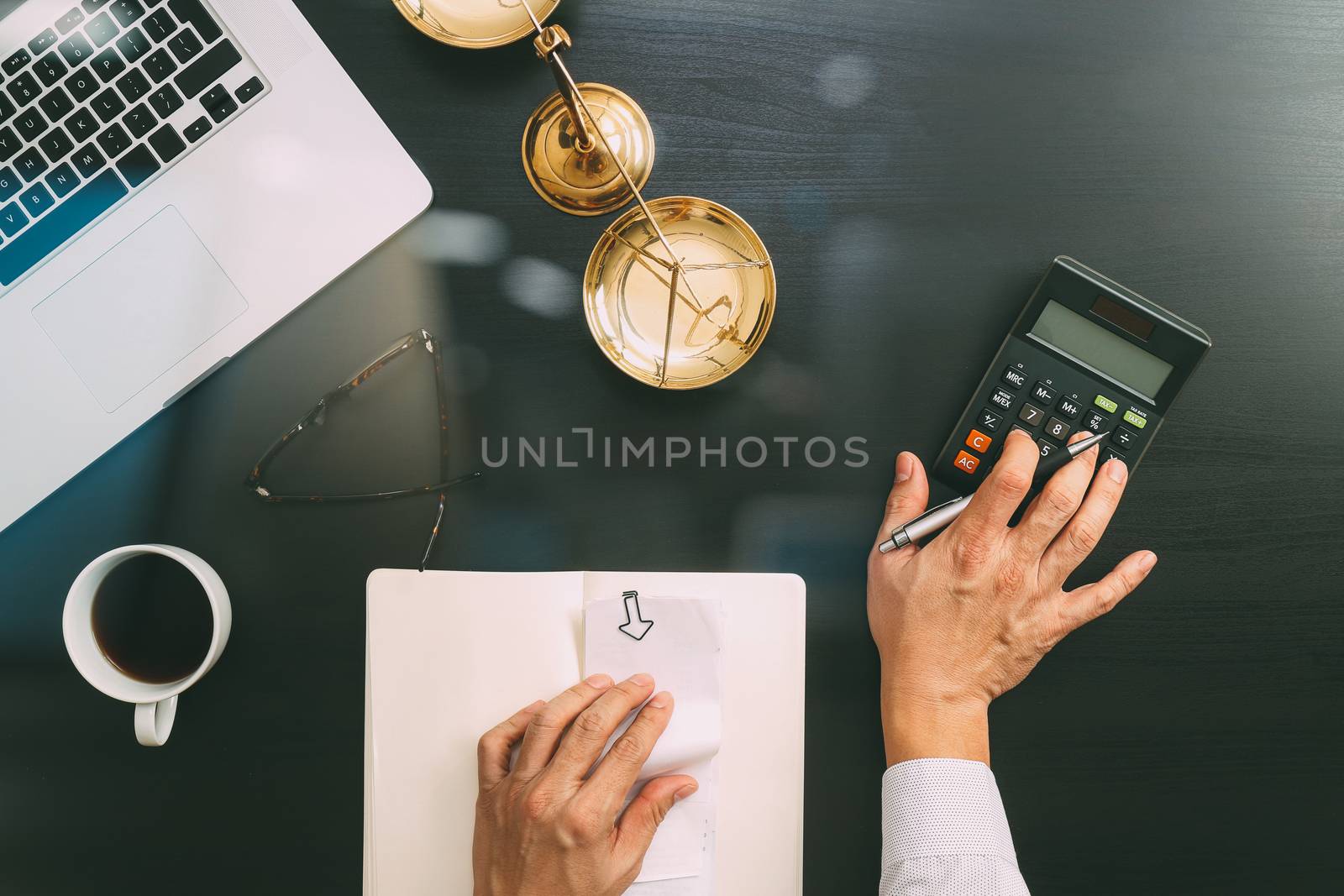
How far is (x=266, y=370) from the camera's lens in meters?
0.63

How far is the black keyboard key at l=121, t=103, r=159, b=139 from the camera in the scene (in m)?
0.59

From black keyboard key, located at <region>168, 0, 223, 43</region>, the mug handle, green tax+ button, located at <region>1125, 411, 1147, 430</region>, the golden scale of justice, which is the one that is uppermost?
black keyboard key, located at <region>168, 0, 223, 43</region>

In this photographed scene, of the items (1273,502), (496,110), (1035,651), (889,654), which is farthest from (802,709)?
(496,110)

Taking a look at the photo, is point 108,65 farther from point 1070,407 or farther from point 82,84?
point 1070,407

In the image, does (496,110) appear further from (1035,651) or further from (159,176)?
(1035,651)

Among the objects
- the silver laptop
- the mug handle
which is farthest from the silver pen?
the mug handle

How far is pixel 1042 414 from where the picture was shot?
613mm

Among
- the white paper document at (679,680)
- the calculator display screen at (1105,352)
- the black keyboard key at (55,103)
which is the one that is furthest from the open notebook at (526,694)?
the black keyboard key at (55,103)

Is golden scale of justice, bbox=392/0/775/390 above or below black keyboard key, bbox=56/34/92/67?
below

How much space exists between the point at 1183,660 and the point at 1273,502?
15 cm

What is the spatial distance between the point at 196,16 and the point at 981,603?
75cm

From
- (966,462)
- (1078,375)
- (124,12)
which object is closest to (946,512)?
(966,462)

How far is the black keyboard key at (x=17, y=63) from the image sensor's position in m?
0.59

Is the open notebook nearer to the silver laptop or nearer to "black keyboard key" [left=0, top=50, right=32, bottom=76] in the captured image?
the silver laptop
